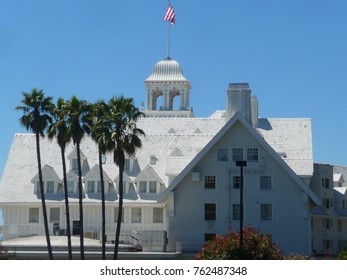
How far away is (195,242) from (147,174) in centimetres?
920

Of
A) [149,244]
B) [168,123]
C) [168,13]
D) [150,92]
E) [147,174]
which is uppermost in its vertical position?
[168,13]

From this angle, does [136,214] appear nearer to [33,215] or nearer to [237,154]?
[33,215]

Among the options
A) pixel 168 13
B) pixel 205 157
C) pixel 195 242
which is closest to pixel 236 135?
pixel 205 157

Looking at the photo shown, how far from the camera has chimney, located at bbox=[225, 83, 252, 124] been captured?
77375mm

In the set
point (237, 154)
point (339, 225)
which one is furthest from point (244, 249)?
point (339, 225)

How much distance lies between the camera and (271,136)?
3135 inches

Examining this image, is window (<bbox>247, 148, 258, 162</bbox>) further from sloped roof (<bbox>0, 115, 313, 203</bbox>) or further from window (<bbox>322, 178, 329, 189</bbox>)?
window (<bbox>322, 178, 329, 189</bbox>)

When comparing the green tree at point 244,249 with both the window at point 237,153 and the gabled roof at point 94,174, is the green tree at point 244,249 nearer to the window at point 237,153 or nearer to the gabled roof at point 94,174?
the window at point 237,153

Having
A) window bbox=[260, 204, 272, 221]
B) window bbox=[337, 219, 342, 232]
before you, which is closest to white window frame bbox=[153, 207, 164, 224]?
window bbox=[260, 204, 272, 221]

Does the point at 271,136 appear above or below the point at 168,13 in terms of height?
below

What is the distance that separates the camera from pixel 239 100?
77562mm

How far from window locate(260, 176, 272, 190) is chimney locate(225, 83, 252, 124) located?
1012 centimetres

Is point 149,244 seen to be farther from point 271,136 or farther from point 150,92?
point 150,92

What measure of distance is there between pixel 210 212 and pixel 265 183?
5.15m
